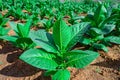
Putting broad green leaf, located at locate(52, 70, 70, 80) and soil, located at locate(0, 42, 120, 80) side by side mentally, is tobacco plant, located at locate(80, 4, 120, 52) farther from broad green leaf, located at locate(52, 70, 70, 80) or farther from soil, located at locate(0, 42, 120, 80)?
broad green leaf, located at locate(52, 70, 70, 80)

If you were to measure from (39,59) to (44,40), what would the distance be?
260 millimetres

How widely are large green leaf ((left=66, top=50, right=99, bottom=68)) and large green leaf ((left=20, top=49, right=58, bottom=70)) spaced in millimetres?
150

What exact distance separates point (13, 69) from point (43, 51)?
58 cm

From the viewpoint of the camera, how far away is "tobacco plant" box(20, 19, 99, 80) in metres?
2.10

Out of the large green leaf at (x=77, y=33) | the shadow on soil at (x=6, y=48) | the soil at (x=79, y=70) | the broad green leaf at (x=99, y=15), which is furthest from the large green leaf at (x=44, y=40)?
the shadow on soil at (x=6, y=48)

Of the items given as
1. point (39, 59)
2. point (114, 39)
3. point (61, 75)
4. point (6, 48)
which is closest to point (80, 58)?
point (61, 75)

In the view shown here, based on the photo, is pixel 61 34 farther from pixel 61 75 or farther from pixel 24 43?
pixel 24 43

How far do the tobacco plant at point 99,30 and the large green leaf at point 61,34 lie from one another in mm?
572

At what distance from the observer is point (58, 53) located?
231 cm

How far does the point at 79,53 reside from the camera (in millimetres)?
2137

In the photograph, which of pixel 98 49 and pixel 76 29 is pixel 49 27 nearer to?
pixel 98 49

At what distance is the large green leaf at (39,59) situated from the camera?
81.1 inches

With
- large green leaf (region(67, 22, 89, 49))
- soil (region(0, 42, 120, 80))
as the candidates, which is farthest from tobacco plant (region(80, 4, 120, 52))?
large green leaf (region(67, 22, 89, 49))

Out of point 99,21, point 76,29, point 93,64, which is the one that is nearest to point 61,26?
point 76,29
